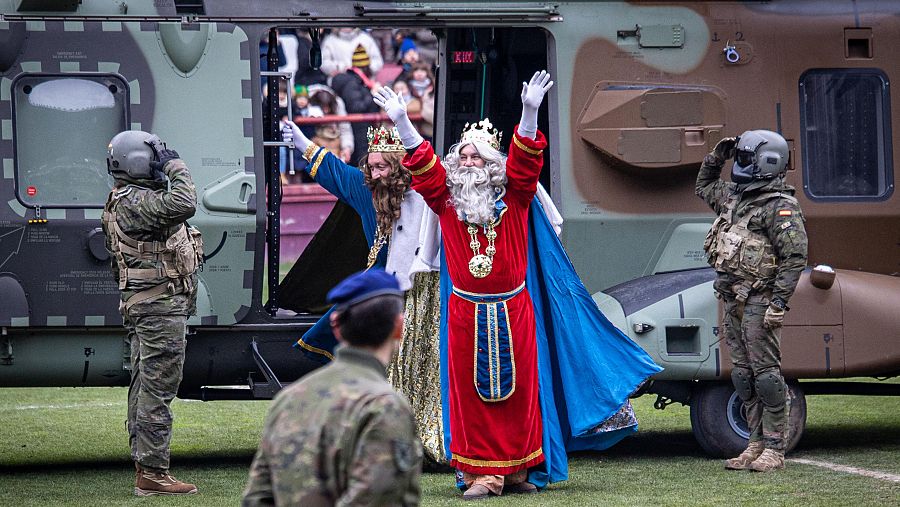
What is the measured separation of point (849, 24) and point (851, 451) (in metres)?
2.73

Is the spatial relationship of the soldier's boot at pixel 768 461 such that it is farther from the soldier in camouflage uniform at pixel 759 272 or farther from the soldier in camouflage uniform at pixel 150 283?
Answer: the soldier in camouflage uniform at pixel 150 283

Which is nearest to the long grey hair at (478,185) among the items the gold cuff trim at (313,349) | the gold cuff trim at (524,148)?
the gold cuff trim at (524,148)

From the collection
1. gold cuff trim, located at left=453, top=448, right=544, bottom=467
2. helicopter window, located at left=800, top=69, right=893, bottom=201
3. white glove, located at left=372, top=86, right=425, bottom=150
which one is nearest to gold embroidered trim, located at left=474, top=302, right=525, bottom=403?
gold cuff trim, located at left=453, top=448, right=544, bottom=467

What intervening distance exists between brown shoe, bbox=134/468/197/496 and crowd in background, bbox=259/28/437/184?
10.2m

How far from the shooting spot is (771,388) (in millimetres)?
7590

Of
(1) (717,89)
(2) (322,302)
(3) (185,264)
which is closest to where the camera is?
(3) (185,264)

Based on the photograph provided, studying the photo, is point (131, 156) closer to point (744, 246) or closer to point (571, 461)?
point (571, 461)

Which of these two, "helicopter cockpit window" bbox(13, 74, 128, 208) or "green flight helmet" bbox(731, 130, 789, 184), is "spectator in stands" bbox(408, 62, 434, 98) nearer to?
"helicopter cockpit window" bbox(13, 74, 128, 208)

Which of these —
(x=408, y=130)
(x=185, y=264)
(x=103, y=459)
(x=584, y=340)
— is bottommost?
(x=103, y=459)

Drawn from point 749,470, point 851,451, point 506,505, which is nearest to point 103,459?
point 506,505

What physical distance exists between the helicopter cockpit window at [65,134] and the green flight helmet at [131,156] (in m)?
0.59

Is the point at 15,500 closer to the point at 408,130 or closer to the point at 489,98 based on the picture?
the point at 408,130

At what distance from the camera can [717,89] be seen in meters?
8.37

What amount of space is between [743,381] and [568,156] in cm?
173
